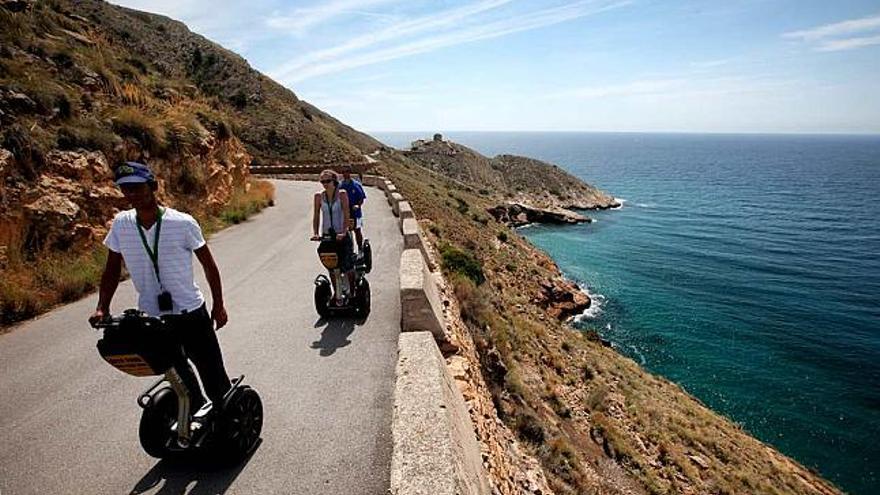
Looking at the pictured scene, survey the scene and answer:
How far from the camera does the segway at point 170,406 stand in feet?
9.84

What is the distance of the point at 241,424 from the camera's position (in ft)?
13.1

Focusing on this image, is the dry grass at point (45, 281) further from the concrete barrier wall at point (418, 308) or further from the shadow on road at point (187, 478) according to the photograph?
the concrete barrier wall at point (418, 308)

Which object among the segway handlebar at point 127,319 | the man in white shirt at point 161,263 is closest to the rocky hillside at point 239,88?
the man in white shirt at point 161,263

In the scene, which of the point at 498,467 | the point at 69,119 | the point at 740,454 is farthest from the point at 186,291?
the point at 740,454

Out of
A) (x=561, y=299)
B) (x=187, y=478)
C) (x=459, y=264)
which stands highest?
(x=187, y=478)

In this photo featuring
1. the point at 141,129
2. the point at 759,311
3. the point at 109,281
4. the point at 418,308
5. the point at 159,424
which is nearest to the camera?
the point at 109,281

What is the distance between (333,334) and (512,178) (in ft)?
278

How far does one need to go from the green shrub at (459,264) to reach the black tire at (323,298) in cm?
775

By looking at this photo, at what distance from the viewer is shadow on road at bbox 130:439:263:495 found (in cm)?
372

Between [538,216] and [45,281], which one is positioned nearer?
[45,281]

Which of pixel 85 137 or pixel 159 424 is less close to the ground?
pixel 85 137

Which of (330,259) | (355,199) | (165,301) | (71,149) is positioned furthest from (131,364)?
(71,149)

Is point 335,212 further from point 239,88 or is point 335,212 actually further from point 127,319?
point 239,88

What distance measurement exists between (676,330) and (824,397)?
25.8 ft
